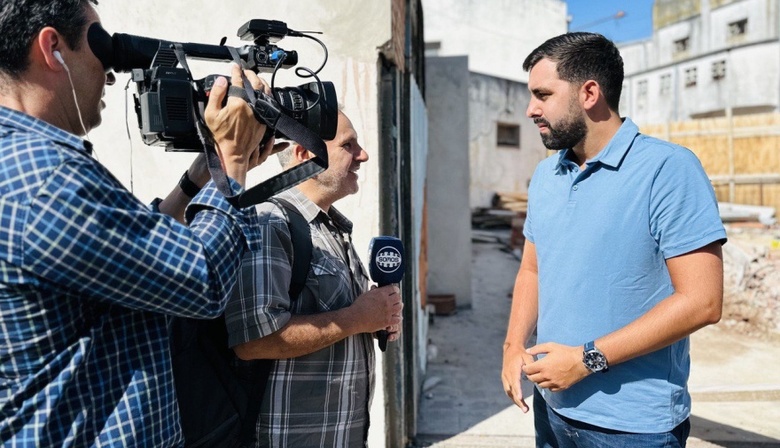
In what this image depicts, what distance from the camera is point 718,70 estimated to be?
93.4 ft

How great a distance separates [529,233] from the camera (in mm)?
2312

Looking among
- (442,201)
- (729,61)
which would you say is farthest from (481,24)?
(442,201)

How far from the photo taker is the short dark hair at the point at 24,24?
45.2 inches

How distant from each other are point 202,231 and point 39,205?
291 mm

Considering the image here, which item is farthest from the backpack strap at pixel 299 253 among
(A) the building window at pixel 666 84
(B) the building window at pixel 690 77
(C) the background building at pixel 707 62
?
(A) the building window at pixel 666 84

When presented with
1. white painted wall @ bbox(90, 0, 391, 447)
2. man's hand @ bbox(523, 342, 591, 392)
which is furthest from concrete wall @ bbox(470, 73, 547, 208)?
man's hand @ bbox(523, 342, 591, 392)

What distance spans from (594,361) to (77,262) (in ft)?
4.61

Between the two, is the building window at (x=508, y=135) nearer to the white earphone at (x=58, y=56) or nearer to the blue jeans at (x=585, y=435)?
the blue jeans at (x=585, y=435)

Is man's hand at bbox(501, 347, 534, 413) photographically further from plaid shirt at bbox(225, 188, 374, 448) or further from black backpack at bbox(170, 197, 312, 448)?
black backpack at bbox(170, 197, 312, 448)

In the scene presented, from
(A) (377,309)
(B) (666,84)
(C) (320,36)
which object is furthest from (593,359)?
(B) (666,84)

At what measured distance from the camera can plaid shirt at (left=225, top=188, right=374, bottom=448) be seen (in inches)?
63.7

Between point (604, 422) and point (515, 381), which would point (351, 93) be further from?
point (604, 422)

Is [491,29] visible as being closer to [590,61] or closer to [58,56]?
[590,61]

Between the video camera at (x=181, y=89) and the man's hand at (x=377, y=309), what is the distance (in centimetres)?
52
